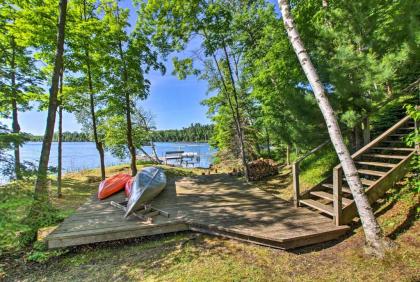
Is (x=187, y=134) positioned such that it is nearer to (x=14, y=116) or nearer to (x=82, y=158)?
(x=82, y=158)

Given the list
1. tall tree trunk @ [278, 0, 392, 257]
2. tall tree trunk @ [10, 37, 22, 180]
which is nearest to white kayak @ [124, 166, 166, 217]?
tall tree trunk @ [10, 37, 22, 180]

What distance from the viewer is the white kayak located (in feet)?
16.0

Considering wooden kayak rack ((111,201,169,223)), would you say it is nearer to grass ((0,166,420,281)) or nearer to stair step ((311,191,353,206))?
grass ((0,166,420,281))

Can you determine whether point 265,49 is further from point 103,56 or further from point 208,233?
point 208,233

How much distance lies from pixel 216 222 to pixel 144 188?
1.76m

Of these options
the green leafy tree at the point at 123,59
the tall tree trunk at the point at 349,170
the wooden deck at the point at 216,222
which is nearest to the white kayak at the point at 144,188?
the wooden deck at the point at 216,222

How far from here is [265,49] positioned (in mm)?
9227

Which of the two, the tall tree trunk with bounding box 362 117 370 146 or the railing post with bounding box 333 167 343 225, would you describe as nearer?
the railing post with bounding box 333 167 343 225

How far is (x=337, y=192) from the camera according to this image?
3826 millimetres

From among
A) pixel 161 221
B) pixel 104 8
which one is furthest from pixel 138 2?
pixel 161 221

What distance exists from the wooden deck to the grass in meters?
0.15

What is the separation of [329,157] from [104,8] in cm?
930

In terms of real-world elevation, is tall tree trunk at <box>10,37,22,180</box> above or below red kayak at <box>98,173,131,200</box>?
above

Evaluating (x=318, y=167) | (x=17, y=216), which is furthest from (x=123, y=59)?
(x=318, y=167)
